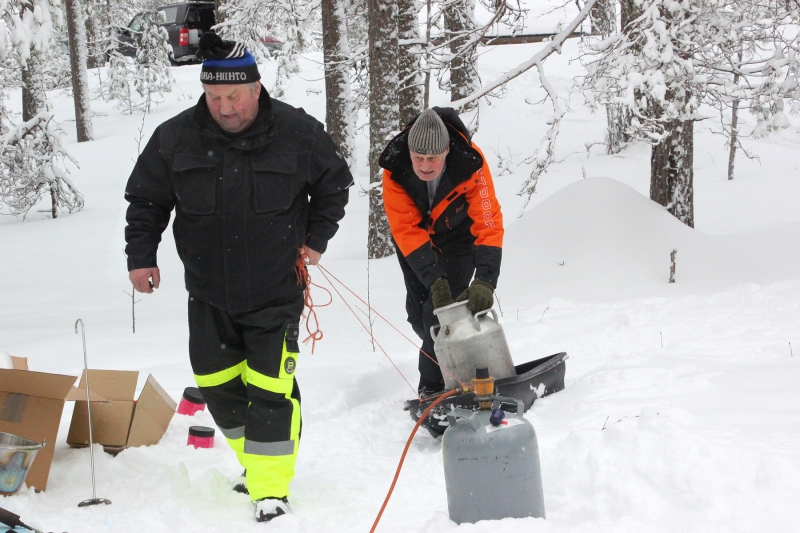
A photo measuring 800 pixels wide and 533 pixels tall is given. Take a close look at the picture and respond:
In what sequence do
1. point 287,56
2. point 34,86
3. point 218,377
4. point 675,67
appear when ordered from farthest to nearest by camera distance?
point 287,56 < point 34,86 < point 675,67 < point 218,377

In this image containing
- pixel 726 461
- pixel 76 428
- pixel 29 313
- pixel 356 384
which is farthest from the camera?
pixel 29 313

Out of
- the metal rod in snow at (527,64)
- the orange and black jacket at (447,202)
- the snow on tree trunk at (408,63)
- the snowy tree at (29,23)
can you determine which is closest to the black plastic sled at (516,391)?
the orange and black jacket at (447,202)

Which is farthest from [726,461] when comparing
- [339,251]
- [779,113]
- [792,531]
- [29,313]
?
[339,251]

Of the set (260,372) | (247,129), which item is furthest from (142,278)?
(247,129)

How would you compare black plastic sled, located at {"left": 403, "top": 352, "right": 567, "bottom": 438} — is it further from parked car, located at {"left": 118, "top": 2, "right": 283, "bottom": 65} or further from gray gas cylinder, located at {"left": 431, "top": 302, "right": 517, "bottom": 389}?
parked car, located at {"left": 118, "top": 2, "right": 283, "bottom": 65}

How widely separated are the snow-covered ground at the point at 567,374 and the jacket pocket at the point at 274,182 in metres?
1.30

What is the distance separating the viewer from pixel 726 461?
2736 millimetres

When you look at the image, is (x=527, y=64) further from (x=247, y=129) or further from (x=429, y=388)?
(x=247, y=129)

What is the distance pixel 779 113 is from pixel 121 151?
1552 cm

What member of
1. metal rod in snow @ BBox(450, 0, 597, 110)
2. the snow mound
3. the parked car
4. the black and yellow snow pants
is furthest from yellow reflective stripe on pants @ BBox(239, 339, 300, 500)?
the parked car

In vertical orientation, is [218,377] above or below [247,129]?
below

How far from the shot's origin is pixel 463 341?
3797 mm

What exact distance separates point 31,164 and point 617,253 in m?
10.0

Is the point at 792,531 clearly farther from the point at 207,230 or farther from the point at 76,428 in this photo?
the point at 76,428
